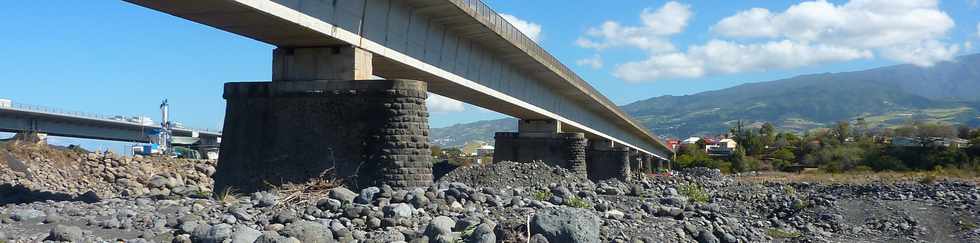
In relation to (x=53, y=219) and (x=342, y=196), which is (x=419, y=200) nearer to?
(x=342, y=196)

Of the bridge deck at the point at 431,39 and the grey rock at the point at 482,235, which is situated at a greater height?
the bridge deck at the point at 431,39

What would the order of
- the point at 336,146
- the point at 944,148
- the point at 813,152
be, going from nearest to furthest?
the point at 336,146 → the point at 944,148 → the point at 813,152

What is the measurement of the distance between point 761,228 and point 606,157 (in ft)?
116

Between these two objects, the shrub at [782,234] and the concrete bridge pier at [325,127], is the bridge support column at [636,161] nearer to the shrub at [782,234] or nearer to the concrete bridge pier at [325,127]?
the shrub at [782,234]

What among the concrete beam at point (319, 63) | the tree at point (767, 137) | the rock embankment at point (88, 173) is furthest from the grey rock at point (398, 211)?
the tree at point (767, 137)

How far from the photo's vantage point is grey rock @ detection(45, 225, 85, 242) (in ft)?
28.2

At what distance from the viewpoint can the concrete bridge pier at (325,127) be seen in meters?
15.2

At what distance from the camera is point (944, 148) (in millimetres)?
69875

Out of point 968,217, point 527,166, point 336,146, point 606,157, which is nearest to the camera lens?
point 336,146

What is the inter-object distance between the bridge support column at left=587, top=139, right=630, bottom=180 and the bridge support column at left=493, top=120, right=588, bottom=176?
10.4m

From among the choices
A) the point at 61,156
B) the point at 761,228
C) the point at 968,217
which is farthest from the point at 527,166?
the point at 61,156

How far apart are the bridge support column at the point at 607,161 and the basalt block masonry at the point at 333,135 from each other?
111 feet

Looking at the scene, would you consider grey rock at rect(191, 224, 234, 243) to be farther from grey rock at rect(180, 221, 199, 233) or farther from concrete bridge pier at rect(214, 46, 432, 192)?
concrete bridge pier at rect(214, 46, 432, 192)

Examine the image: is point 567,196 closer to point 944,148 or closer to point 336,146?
point 336,146
